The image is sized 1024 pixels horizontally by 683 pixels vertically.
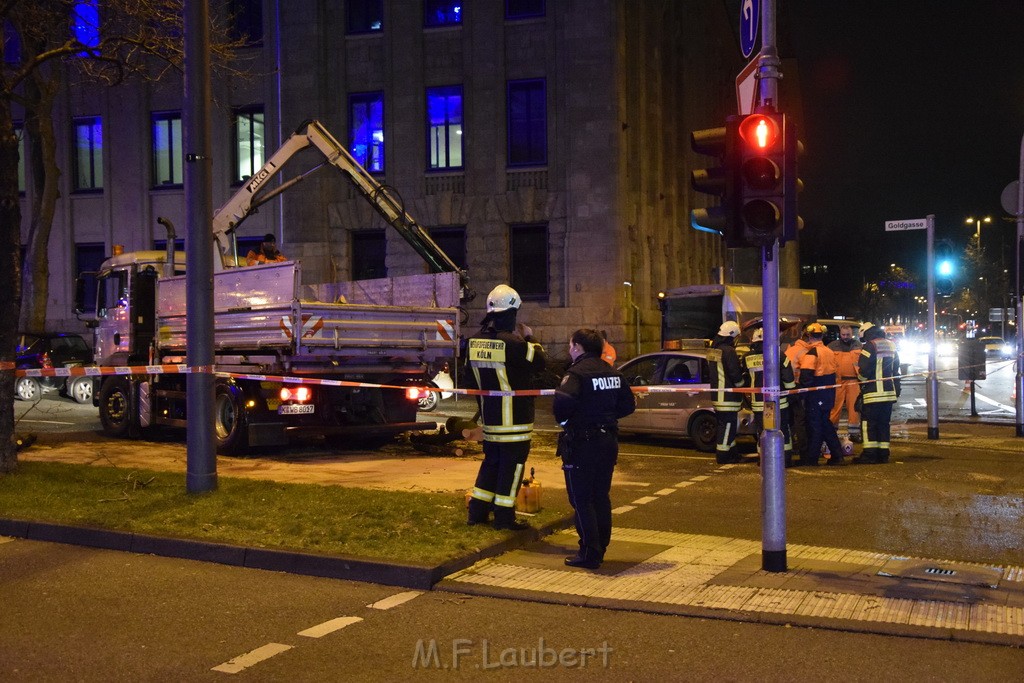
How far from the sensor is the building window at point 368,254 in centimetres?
2833

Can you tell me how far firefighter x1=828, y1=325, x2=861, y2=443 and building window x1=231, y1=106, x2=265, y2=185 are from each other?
66.3 feet

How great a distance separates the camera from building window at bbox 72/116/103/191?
3095cm

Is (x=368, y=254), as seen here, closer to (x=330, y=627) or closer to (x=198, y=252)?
(x=198, y=252)

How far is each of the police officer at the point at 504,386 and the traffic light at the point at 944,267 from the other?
39.5ft

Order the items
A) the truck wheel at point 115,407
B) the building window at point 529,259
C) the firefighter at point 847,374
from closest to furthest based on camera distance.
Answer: the firefighter at point 847,374 < the truck wheel at point 115,407 < the building window at point 529,259

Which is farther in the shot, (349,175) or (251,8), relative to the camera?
(251,8)

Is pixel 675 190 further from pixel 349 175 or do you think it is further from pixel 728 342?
pixel 728 342

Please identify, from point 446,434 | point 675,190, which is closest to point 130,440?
point 446,434

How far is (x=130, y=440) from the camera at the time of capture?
16.0 meters

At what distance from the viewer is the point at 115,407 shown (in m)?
16.5

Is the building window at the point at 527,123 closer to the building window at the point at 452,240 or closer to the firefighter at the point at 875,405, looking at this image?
the building window at the point at 452,240

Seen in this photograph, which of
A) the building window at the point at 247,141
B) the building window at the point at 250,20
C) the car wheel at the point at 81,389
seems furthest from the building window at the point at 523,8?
the car wheel at the point at 81,389

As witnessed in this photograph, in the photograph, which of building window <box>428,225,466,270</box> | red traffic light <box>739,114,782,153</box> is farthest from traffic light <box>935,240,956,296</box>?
building window <box>428,225,466,270</box>

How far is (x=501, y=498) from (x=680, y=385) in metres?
7.11
